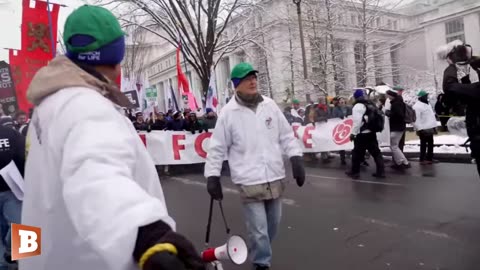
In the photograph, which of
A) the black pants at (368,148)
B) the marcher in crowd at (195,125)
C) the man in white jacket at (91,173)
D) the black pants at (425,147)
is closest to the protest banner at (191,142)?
the marcher in crowd at (195,125)

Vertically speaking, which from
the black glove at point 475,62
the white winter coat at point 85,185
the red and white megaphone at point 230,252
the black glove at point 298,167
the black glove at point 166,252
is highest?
the black glove at point 475,62

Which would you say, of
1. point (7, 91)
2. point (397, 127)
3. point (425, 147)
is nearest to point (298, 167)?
point (397, 127)

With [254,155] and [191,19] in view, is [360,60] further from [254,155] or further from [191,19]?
[254,155]

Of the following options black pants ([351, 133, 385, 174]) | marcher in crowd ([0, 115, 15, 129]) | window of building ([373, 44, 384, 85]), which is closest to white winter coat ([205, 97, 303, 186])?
marcher in crowd ([0, 115, 15, 129])

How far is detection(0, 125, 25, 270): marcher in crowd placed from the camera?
166 inches

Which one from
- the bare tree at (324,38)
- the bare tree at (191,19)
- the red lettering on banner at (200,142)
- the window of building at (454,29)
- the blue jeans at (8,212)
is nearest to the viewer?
the blue jeans at (8,212)

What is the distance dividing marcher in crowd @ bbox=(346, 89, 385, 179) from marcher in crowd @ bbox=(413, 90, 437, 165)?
1734 mm

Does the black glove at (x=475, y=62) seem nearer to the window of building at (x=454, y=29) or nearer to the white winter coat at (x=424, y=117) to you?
the white winter coat at (x=424, y=117)

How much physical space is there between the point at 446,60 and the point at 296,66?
28.1m

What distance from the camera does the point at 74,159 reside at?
45.4 inches

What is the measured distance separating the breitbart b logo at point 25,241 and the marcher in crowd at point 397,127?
9336 mm

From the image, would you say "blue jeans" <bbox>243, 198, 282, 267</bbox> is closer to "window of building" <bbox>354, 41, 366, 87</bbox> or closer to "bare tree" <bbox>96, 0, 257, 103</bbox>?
"bare tree" <bbox>96, 0, 257, 103</bbox>

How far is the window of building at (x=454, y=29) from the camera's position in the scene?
51.1 meters

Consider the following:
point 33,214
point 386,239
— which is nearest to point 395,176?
point 386,239
